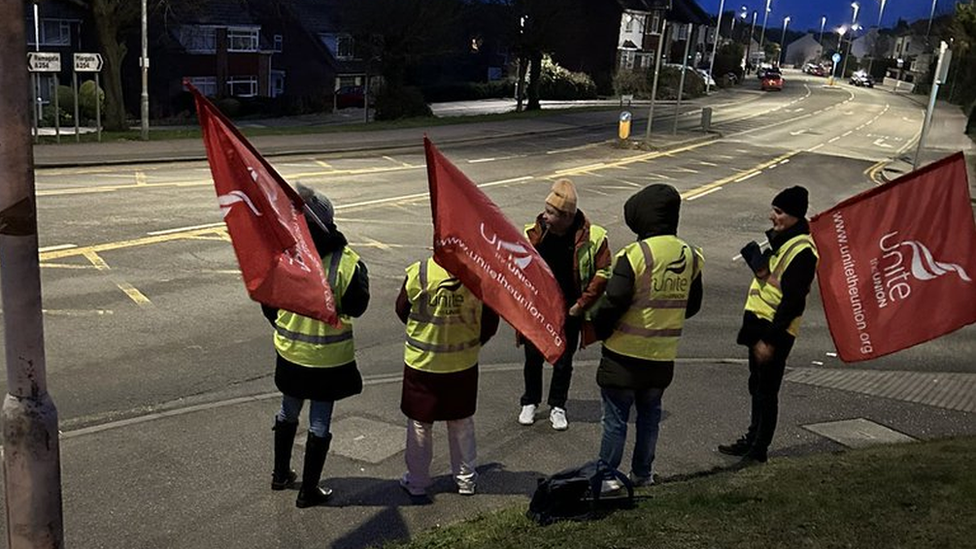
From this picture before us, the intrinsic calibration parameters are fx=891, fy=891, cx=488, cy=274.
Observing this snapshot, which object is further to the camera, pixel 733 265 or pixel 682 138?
pixel 682 138

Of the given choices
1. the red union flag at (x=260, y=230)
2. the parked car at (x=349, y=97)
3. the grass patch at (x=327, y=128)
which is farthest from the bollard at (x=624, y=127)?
the red union flag at (x=260, y=230)

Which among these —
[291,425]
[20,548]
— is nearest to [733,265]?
[291,425]

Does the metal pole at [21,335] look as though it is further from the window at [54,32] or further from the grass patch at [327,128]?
the window at [54,32]

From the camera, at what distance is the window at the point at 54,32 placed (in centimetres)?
4228

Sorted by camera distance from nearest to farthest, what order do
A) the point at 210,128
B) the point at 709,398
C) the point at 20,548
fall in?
the point at 20,548, the point at 210,128, the point at 709,398

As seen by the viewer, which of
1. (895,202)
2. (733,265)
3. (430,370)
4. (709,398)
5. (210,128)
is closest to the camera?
(210,128)

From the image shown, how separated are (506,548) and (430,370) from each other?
4.65 feet

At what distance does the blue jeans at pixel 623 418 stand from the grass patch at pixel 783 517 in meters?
0.33

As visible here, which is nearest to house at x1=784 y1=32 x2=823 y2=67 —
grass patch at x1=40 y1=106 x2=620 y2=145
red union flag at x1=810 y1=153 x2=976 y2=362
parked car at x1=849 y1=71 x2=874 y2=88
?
parked car at x1=849 y1=71 x2=874 y2=88

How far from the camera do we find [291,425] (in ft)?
18.7

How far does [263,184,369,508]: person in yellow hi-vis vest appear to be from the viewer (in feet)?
17.4

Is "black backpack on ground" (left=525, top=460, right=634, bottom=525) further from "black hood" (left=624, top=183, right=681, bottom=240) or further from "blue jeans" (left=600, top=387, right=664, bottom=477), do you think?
"black hood" (left=624, top=183, right=681, bottom=240)

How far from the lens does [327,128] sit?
3133 centimetres

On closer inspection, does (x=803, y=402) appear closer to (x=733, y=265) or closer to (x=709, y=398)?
(x=709, y=398)
